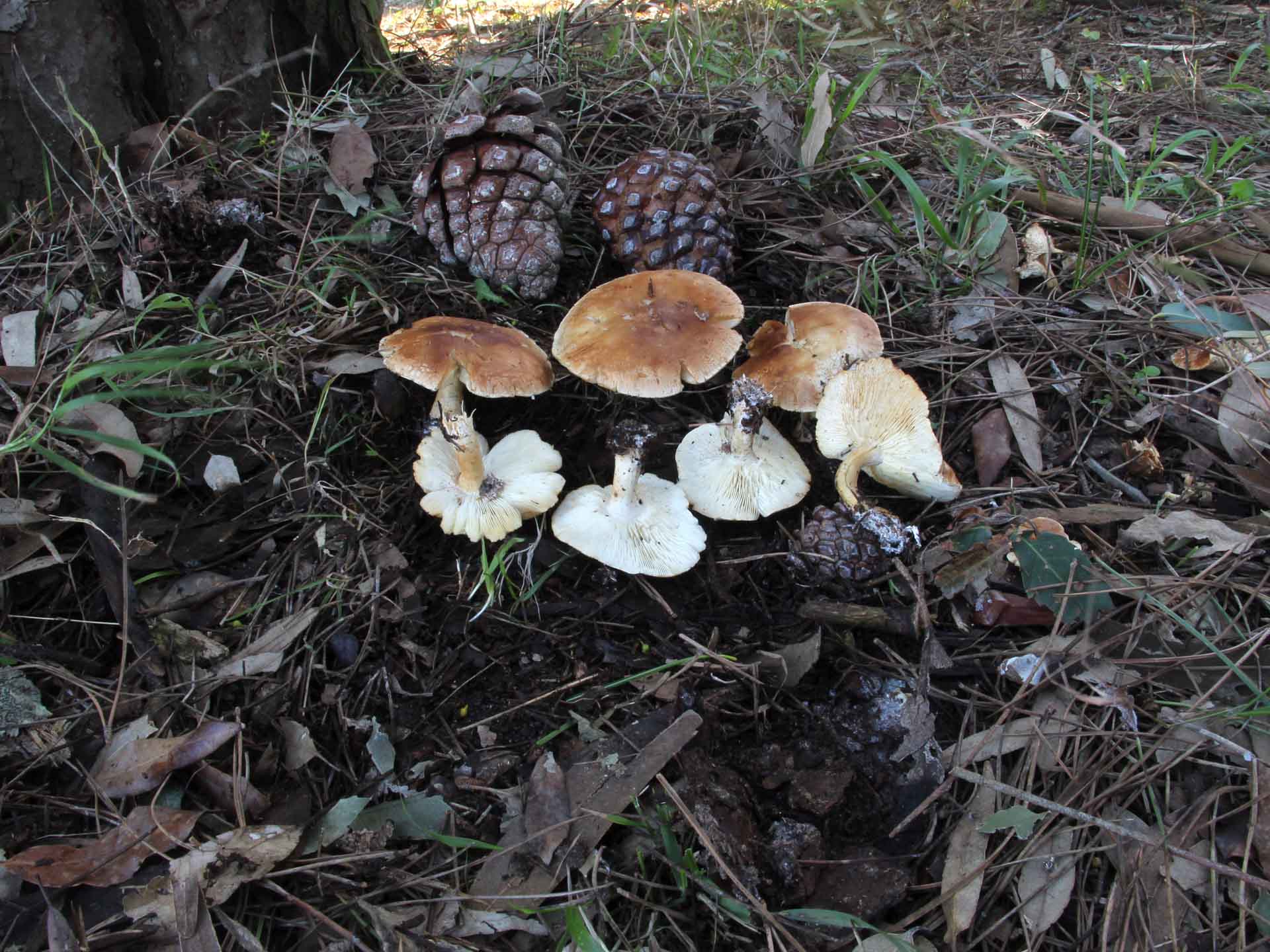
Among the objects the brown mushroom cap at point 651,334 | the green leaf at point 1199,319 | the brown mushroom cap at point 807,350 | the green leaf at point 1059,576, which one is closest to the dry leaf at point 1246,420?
the green leaf at point 1199,319

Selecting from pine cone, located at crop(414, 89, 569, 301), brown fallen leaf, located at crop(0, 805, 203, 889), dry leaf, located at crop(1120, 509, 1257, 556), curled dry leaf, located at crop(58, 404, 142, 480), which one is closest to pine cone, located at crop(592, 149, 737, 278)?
pine cone, located at crop(414, 89, 569, 301)

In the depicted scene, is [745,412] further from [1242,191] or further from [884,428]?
[1242,191]

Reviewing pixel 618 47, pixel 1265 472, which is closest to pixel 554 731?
pixel 1265 472

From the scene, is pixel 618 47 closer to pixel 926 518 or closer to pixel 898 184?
pixel 898 184

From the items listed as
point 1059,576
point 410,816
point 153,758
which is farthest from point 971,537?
point 153,758

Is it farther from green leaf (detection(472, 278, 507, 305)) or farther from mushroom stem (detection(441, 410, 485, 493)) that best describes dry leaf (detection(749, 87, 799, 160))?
mushroom stem (detection(441, 410, 485, 493))

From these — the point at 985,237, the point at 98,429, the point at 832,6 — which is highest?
the point at 832,6

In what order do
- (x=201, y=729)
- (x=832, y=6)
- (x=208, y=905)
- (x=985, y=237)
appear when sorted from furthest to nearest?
(x=832, y=6) < (x=985, y=237) < (x=201, y=729) < (x=208, y=905)
